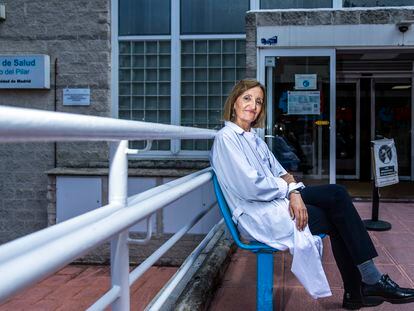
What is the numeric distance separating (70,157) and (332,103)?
432cm

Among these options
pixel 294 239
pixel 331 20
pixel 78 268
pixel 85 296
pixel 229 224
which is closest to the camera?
pixel 294 239

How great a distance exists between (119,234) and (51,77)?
7324 mm

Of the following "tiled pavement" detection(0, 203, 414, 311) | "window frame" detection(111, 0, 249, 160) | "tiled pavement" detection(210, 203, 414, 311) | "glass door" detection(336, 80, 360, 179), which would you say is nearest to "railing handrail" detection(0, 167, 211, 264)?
"tiled pavement" detection(0, 203, 414, 311)

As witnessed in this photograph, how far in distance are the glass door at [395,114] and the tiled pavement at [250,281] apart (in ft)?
11.2

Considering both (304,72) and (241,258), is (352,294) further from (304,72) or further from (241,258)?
(304,72)

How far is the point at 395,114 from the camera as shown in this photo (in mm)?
10562

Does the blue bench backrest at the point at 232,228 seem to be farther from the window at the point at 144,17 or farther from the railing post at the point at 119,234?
the window at the point at 144,17

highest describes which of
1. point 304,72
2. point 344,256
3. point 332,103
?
point 304,72

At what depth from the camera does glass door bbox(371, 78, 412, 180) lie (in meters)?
10.4

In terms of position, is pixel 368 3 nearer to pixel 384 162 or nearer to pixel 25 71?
pixel 384 162

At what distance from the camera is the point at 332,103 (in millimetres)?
7402

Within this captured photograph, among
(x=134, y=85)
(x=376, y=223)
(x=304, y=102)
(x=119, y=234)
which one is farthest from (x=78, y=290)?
(x=119, y=234)

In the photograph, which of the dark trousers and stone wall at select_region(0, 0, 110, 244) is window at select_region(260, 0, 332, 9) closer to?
stone wall at select_region(0, 0, 110, 244)

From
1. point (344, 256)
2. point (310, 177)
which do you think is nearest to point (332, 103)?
point (310, 177)
